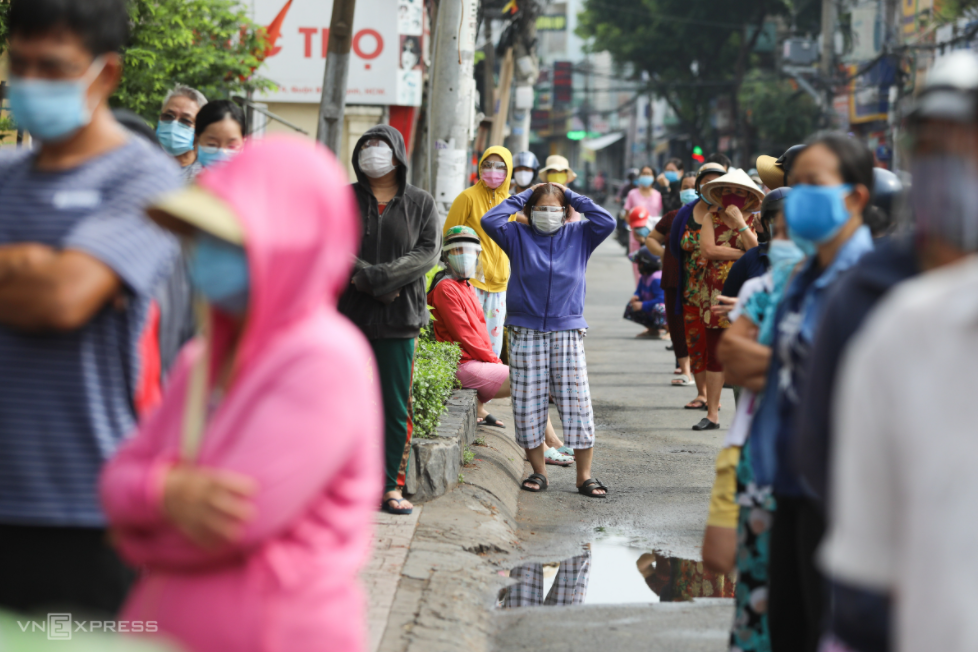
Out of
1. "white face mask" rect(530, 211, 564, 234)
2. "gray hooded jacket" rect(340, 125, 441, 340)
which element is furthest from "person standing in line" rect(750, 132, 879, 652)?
"white face mask" rect(530, 211, 564, 234)

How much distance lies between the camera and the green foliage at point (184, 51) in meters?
11.4

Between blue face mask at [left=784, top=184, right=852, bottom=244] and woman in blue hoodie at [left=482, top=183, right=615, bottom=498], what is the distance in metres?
3.92

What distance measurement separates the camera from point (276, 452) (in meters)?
2.01

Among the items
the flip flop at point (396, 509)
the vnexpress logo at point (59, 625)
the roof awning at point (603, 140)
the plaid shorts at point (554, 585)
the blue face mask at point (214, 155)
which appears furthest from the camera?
the roof awning at point (603, 140)

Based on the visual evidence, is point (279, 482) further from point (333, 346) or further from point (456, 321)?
point (456, 321)

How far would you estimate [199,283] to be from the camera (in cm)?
212

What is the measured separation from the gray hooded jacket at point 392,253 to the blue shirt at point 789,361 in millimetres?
2761

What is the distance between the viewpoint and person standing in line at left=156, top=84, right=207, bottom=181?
16.5 feet

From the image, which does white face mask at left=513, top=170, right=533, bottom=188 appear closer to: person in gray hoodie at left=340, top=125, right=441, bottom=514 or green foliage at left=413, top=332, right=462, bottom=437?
green foliage at left=413, top=332, right=462, bottom=437

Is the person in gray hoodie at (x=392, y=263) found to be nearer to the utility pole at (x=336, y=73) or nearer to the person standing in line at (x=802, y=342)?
the utility pole at (x=336, y=73)

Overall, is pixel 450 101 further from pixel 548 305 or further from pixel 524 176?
pixel 548 305

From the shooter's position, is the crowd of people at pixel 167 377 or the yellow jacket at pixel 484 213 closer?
the crowd of people at pixel 167 377

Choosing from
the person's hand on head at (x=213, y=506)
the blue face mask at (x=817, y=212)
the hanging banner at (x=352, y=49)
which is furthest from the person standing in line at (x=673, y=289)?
the person's hand on head at (x=213, y=506)

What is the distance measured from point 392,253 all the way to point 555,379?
70.0 inches
